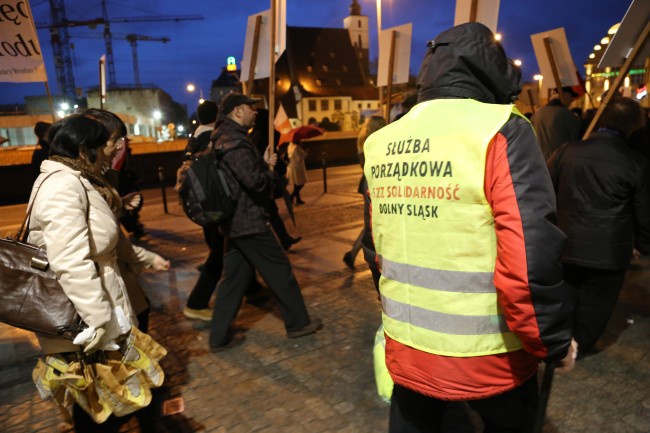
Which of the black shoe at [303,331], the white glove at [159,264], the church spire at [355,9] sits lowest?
the black shoe at [303,331]

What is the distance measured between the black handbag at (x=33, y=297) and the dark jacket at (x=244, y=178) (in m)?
1.87

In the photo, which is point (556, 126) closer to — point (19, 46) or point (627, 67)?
point (627, 67)

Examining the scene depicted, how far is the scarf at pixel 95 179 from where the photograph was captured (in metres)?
2.42

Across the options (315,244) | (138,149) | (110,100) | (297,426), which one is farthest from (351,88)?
(297,426)

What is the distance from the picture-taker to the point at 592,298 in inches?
145

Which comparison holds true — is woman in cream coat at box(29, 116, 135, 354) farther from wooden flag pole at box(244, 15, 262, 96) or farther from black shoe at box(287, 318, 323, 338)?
wooden flag pole at box(244, 15, 262, 96)

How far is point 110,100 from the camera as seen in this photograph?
68438mm

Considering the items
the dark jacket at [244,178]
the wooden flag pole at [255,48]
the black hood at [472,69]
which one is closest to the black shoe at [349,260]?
the dark jacket at [244,178]

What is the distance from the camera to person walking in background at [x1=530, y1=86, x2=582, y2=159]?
5.78 metres

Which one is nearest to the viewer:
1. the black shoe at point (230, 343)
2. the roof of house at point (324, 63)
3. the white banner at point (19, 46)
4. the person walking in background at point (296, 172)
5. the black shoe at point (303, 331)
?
the black shoe at point (230, 343)

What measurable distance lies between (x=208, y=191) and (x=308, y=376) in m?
1.64

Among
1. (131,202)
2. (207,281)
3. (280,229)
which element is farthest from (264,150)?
(131,202)

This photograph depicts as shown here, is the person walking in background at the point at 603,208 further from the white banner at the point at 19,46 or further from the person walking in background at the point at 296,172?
the person walking in background at the point at 296,172

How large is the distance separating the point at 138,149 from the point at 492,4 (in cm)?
1697
